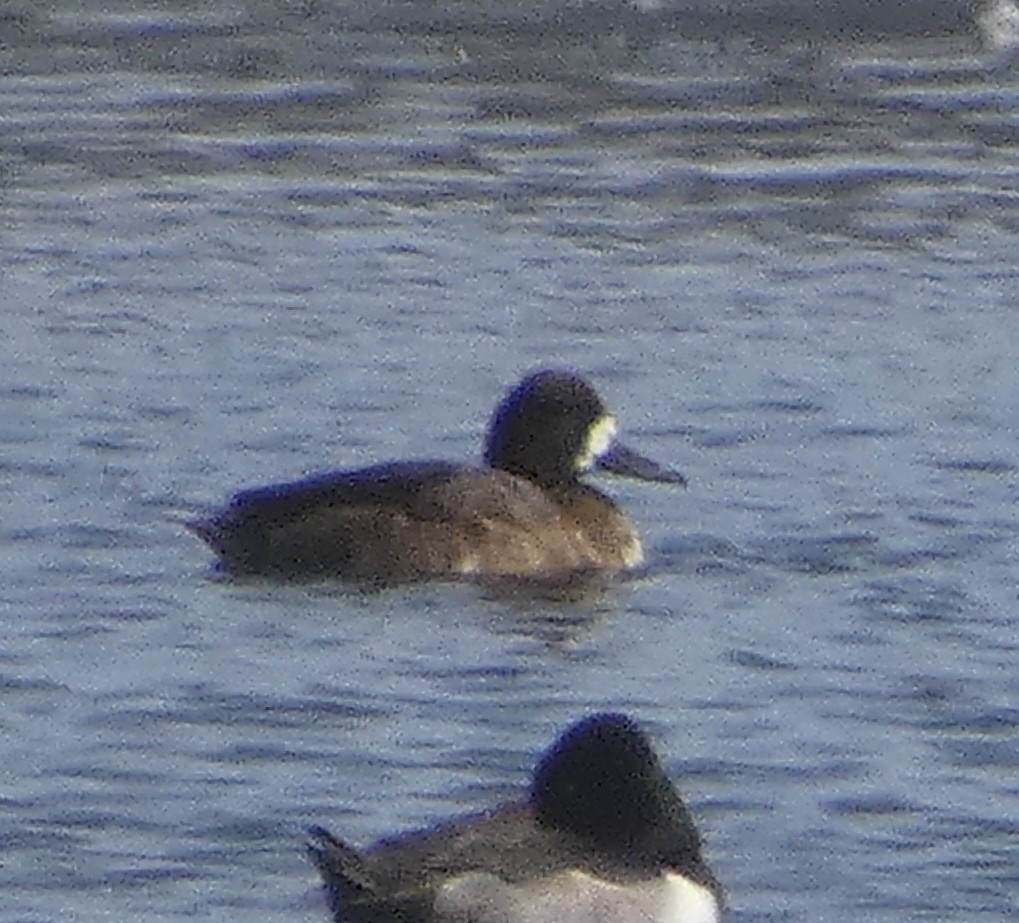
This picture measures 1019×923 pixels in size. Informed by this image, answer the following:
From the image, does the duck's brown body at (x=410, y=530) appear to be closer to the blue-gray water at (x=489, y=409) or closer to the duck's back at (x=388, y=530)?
the duck's back at (x=388, y=530)

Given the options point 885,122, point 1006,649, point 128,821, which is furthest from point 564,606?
point 885,122

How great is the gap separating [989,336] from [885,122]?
4.00m

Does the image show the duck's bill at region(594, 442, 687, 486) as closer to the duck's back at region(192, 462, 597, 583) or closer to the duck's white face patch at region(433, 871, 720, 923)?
the duck's back at region(192, 462, 597, 583)

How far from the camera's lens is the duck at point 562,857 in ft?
28.6

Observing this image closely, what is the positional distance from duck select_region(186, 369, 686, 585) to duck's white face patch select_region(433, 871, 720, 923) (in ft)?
12.1

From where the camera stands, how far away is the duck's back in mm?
12547

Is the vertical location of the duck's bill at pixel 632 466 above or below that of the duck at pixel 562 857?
below

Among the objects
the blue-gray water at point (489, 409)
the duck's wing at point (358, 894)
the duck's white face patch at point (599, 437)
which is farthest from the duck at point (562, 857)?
the duck's white face patch at point (599, 437)

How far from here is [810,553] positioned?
12.7 metres

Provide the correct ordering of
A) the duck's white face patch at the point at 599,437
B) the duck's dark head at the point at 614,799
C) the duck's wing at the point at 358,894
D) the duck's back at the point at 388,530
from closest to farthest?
Answer: the duck's wing at the point at 358,894 → the duck's dark head at the point at 614,799 → the duck's back at the point at 388,530 → the duck's white face patch at the point at 599,437

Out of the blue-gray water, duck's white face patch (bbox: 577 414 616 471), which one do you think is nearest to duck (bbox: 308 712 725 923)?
the blue-gray water

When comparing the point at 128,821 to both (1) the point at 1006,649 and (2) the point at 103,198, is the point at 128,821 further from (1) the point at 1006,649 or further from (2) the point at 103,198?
(2) the point at 103,198

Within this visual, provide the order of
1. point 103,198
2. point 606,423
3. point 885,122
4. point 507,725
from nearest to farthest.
A: point 507,725 → point 606,423 → point 103,198 → point 885,122

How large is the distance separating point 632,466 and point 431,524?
3.00ft
